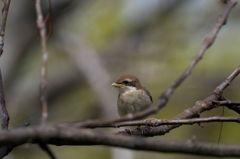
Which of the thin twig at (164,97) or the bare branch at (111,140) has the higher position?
the thin twig at (164,97)

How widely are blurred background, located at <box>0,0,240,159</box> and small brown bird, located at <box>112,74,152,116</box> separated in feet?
9.80

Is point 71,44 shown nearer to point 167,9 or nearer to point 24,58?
point 24,58

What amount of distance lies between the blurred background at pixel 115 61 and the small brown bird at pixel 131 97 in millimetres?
2986

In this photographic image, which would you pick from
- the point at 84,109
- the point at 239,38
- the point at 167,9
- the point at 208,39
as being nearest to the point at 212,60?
the point at 239,38

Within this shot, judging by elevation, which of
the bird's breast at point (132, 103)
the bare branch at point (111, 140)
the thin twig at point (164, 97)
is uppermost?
the thin twig at point (164, 97)

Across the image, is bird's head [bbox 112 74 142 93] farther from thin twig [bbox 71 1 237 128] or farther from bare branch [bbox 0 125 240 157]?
bare branch [bbox 0 125 240 157]

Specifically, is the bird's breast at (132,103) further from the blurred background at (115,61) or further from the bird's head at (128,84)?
the blurred background at (115,61)

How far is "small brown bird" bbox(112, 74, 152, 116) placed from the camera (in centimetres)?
550

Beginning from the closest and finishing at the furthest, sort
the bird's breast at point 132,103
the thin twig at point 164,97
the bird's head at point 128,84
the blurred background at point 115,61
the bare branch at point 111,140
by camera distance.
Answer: the bare branch at point 111,140 < the thin twig at point 164,97 < the bird's breast at point 132,103 < the bird's head at point 128,84 < the blurred background at point 115,61

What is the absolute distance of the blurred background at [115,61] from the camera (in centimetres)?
988

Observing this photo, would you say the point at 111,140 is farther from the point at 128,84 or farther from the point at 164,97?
the point at 128,84

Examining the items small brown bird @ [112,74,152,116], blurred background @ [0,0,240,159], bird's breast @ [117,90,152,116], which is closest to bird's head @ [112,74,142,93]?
small brown bird @ [112,74,152,116]

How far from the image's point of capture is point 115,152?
7.45 metres

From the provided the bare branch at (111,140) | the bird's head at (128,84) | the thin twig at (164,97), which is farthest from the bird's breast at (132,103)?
the bare branch at (111,140)
